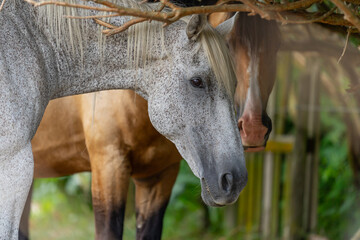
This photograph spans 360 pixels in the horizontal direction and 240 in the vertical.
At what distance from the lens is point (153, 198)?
2611mm

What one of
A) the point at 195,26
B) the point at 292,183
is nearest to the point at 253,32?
the point at 195,26

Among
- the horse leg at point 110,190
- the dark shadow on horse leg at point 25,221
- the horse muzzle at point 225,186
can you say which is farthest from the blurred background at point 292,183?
the horse muzzle at point 225,186

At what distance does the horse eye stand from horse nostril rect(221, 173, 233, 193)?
288 millimetres

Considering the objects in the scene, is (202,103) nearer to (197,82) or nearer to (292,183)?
(197,82)

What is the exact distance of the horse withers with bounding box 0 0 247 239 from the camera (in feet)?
5.08

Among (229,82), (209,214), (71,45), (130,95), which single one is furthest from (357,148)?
(71,45)

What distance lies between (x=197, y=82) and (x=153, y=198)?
1.13 meters

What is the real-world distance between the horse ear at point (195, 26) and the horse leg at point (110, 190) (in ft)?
2.91

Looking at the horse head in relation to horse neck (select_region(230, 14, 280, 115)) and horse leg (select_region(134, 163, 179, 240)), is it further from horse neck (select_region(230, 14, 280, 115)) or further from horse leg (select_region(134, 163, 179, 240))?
horse leg (select_region(134, 163, 179, 240))

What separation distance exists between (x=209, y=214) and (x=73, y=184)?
136cm

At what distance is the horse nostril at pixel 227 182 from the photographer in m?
1.56

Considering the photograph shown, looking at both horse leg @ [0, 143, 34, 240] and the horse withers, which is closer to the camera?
horse leg @ [0, 143, 34, 240]

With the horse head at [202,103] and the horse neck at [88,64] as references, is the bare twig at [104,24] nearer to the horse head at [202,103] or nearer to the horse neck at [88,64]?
the horse neck at [88,64]

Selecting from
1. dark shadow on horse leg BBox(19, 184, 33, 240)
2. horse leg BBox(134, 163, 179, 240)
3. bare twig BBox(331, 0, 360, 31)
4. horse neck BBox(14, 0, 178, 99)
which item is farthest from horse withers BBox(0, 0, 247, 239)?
dark shadow on horse leg BBox(19, 184, 33, 240)
